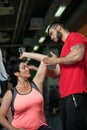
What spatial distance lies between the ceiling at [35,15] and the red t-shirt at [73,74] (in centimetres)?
358

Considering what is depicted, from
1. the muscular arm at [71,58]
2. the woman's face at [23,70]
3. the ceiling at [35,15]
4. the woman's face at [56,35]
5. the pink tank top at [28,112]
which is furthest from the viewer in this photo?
the ceiling at [35,15]

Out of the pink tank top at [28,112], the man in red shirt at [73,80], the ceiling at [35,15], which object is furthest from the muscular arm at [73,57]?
the ceiling at [35,15]

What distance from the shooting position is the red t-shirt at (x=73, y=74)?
2.55 metres

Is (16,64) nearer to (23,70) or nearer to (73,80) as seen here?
(23,70)

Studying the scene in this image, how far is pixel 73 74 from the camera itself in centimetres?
258

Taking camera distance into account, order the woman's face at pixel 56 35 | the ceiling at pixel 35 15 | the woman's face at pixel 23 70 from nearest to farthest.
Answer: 1. the woman's face at pixel 56 35
2. the woman's face at pixel 23 70
3. the ceiling at pixel 35 15

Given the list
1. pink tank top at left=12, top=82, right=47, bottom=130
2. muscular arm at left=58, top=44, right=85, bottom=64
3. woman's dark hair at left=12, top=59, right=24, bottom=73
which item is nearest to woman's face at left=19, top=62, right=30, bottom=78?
woman's dark hair at left=12, top=59, right=24, bottom=73

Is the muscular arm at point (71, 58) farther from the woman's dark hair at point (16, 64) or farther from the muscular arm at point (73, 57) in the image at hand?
the woman's dark hair at point (16, 64)

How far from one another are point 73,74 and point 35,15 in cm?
690

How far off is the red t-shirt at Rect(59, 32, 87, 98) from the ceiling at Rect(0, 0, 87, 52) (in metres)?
3.58

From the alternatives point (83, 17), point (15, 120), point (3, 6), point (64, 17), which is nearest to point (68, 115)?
point (15, 120)

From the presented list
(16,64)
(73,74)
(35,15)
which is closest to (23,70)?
(16,64)

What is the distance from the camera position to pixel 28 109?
8.80ft

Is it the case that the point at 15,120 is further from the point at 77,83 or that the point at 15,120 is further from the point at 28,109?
the point at 77,83
